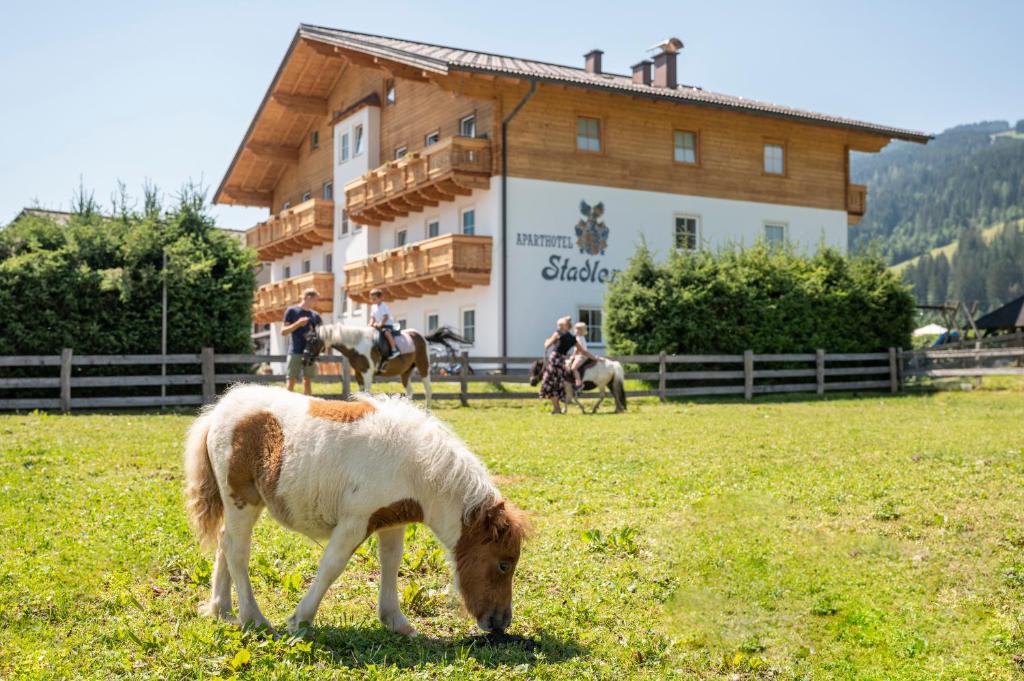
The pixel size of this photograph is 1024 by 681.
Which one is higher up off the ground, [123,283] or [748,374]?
[123,283]

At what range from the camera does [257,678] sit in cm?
506

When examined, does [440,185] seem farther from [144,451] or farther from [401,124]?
[144,451]

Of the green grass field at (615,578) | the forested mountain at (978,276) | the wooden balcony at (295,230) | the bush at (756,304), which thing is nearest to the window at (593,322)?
the bush at (756,304)

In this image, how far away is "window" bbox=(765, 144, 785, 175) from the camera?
114 feet

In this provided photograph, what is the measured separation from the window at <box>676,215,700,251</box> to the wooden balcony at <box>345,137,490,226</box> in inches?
267

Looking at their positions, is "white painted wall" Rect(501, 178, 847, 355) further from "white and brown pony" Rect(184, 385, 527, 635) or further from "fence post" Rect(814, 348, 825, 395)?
"white and brown pony" Rect(184, 385, 527, 635)

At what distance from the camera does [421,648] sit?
563 cm

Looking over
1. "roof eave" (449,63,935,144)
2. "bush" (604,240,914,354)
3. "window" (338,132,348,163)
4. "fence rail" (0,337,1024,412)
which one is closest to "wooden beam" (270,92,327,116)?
"window" (338,132,348,163)

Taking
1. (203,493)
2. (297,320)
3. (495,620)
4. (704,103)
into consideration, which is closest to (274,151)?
(704,103)

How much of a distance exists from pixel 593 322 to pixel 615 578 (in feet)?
78.7

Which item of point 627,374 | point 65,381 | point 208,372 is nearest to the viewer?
point 65,381

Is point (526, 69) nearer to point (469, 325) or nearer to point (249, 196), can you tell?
point (469, 325)

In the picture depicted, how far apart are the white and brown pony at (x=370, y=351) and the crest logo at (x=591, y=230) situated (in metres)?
11.5

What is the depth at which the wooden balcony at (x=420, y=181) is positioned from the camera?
29406mm
